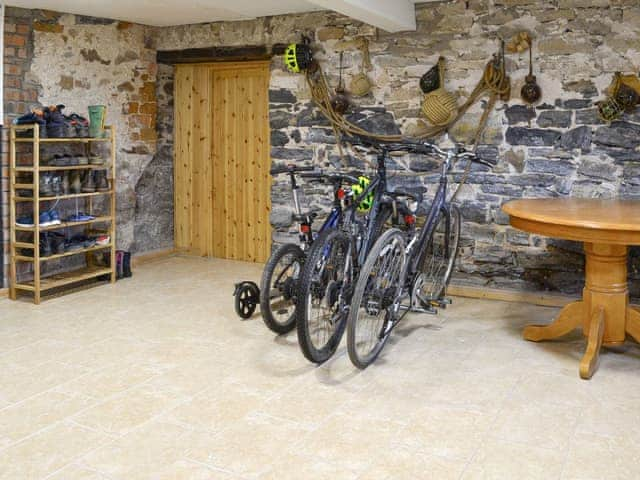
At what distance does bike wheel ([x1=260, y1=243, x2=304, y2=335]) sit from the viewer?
12.0 ft

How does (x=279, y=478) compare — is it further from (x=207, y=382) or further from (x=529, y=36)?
(x=529, y=36)

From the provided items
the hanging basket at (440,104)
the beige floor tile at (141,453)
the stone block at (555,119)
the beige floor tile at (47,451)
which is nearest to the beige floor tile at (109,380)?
the beige floor tile at (47,451)

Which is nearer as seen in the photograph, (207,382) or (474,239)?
(207,382)

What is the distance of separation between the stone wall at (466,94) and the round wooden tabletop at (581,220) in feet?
2.17

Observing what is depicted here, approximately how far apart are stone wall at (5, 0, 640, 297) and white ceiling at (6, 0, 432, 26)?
0.45 feet

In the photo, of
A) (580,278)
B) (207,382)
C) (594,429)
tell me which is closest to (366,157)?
(580,278)

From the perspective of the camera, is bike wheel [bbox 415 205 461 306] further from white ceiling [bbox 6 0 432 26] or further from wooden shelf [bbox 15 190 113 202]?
wooden shelf [bbox 15 190 113 202]

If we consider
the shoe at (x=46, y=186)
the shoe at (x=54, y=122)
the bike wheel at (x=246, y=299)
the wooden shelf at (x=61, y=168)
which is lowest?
the bike wheel at (x=246, y=299)

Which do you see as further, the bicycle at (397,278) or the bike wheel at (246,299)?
the bike wheel at (246,299)

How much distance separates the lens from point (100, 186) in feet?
16.5

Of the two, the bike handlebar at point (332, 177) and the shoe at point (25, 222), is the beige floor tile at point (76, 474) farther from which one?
the shoe at point (25, 222)

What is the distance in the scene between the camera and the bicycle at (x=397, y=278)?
3.29 m

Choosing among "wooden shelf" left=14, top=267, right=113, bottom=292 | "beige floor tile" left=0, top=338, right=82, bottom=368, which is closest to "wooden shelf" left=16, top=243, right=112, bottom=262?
"wooden shelf" left=14, top=267, right=113, bottom=292

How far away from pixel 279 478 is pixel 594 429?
4.27 feet
